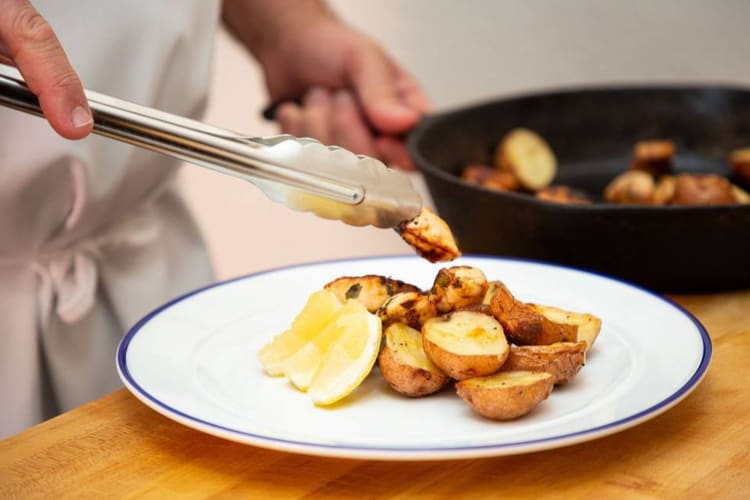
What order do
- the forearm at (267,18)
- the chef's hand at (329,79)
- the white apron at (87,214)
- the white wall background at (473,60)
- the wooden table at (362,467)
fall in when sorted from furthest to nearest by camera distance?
the white wall background at (473,60) < the forearm at (267,18) < the chef's hand at (329,79) < the white apron at (87,214) < the wooden table at (362,467)

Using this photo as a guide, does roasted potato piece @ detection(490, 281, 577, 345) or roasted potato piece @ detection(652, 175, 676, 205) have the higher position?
roasted potato piece @ detection(490, 281, 577, 345)

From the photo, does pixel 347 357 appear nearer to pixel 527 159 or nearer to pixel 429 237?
pixel 429 237

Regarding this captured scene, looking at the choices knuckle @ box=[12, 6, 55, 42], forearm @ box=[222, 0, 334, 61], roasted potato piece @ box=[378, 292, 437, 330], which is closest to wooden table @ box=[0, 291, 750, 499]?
roasted potato piece @ box=[378, 292, 437, 330]

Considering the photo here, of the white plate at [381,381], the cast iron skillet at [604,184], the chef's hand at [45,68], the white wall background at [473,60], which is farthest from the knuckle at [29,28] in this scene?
the white wall background at [473,60]

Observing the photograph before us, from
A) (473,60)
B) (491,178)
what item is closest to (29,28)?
(491,178)

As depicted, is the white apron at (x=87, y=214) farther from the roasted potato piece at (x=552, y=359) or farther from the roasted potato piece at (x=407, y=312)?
the roasted potato piece at (x=552, y=359)

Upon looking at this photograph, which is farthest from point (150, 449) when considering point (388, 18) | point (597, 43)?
point (388, 18)

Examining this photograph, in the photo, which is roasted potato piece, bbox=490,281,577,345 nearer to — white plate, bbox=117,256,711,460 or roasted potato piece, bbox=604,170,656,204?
white plate, bbox=117,256,711,460
